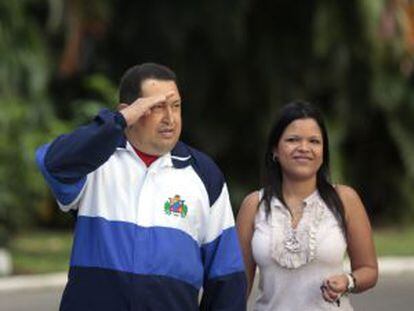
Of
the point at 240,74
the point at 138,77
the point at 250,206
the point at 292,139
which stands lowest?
the point at 250,206

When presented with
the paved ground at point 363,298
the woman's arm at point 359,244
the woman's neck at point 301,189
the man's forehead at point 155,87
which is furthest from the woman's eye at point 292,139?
the paved ground at point 363,298

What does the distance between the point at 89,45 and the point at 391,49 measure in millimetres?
4754

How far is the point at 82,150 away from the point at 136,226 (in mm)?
298

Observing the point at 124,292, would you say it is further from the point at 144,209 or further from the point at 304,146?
the point at 304,146

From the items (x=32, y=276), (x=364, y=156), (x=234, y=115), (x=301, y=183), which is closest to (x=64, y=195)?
(x=301, y=183)

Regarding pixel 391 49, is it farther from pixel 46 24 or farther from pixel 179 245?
pixel 179 245

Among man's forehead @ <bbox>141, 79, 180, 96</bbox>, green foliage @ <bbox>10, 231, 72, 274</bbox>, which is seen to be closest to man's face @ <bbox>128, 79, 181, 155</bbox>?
man's forehead @ <bbox>141, 79, 180, 96</bbox>

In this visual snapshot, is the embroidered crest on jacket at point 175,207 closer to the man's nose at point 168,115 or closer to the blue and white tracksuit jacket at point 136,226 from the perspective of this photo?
the blue and white tracksuit jacket at point 136,226

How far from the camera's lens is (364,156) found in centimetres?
2412

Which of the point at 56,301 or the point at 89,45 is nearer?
the point at 56,301

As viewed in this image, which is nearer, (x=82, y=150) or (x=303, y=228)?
(x=82, y=150)

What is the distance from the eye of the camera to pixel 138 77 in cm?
414

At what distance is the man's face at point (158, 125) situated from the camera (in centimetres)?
406

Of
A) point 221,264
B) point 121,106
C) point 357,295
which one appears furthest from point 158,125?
point 357,295
